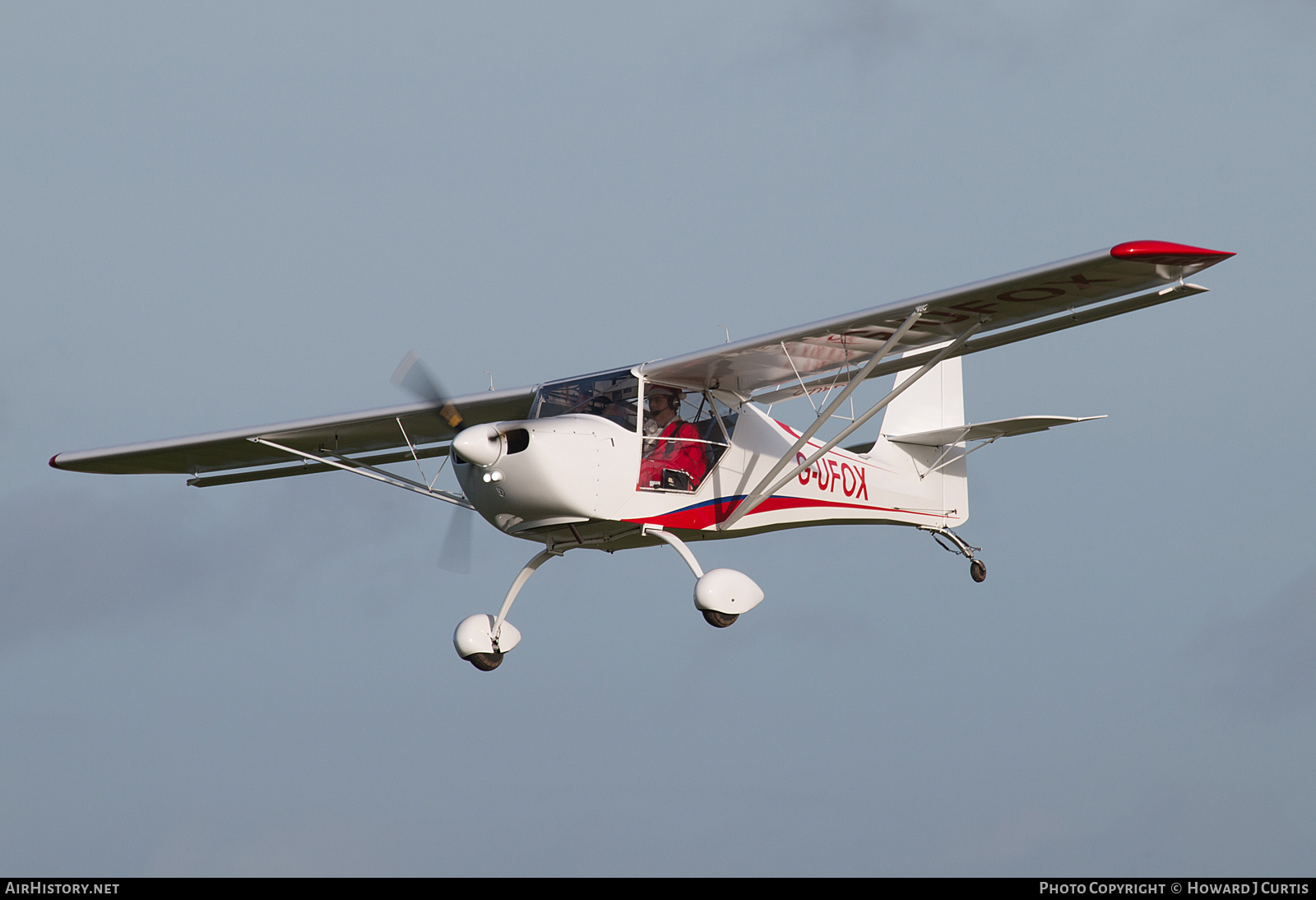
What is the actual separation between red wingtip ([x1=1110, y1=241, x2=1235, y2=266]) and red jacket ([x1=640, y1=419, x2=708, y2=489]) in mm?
4047

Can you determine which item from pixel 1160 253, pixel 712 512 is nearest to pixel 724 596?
pixel 712 512

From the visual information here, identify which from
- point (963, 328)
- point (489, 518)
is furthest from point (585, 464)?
point (963, 328)

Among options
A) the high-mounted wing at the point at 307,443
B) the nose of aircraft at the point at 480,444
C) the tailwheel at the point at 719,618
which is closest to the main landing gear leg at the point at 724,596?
the tailwheel at the point at 719,618

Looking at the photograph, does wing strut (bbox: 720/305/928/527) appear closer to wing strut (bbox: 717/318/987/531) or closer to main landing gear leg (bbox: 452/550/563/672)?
wing strut (bbox: 717/318/987/531)

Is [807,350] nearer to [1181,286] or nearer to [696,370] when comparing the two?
[696,370]

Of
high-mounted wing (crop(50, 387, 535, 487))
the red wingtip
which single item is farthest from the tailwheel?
the red wingtip

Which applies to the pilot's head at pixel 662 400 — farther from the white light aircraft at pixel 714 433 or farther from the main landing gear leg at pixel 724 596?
the main landing gear leg at pixel 724 596

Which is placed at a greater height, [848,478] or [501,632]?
[848,478]

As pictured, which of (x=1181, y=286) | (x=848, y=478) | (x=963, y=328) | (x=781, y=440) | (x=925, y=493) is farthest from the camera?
(x=925, y=493)

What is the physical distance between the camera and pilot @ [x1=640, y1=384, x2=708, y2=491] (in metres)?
14.0

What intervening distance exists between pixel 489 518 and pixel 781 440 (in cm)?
319

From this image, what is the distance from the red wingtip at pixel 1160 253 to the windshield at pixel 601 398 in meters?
4.19

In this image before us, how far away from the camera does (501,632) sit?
1504 centimetres

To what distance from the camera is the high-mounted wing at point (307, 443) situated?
53.2ft
